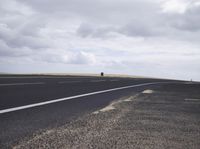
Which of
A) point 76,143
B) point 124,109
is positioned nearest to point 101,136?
point 76,143

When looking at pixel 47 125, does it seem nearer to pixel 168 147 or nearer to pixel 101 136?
pixel 101 136

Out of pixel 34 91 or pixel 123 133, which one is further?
pixel 34 91

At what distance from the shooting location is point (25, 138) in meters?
5.52

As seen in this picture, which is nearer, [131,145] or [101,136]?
[131,145]

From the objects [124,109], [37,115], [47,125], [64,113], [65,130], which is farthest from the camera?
[124,109]

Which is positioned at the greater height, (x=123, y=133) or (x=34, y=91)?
(x=34, y=91)

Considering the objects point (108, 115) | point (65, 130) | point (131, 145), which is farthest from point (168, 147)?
point (108, 115)

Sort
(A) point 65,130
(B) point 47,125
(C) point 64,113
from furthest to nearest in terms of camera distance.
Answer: (C) point 64,113, (B) point 47,125, (A) point 65,130

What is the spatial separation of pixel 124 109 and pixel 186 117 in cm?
193

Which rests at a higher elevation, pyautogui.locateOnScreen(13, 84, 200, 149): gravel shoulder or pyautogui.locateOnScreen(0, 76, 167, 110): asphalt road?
pyautogui.locateOnScreen(0, 76, 167, 110): asphalt road

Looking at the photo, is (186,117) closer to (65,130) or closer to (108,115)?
(108,115)

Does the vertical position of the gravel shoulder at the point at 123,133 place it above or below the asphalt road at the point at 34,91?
below

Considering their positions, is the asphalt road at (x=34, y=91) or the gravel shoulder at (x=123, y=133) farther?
the asphalt road at (x=34, y=91)

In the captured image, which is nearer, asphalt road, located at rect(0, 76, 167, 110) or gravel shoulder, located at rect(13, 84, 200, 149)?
gravel shoulder, located at rect(13, 84, 200, 149)
